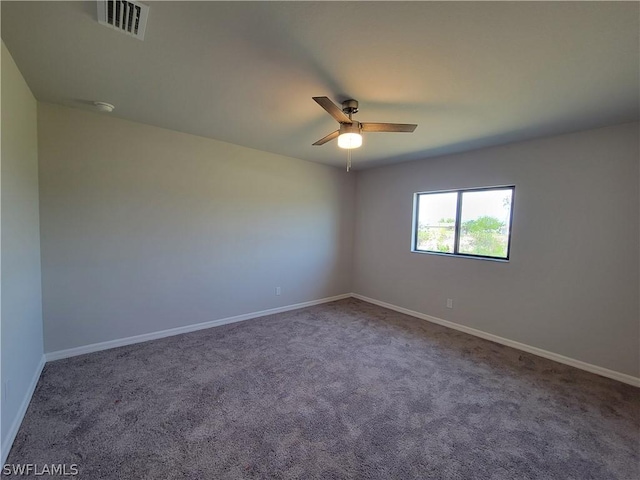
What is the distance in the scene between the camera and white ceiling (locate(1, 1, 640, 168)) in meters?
1.38

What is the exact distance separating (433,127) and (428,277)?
223 cm

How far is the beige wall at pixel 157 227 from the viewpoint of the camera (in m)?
2.69

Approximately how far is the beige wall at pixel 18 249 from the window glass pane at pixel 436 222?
4456mm

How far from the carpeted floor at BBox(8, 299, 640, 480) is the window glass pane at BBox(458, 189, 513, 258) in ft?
4.20

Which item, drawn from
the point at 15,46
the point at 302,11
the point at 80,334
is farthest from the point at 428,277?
the point at 15,46

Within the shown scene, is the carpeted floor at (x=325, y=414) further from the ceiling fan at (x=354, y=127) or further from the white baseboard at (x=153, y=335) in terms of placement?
the ceiling fan at (x=354, y=127)

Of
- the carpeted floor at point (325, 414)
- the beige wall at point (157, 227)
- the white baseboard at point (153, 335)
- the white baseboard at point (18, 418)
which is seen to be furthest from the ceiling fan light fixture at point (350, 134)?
the white baseboard at point (18, 418)

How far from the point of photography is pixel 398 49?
5.33 feet

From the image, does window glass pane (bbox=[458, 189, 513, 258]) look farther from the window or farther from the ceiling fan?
the ceiling fan

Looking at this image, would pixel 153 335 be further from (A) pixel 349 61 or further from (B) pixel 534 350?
(B) pixel 534 350

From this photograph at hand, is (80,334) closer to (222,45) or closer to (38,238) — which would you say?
(38,238)

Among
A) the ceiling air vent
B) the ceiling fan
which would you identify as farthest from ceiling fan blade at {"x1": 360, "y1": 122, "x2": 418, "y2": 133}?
the ceiling air vent

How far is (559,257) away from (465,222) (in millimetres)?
1124

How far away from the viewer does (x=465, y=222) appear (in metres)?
3.84
